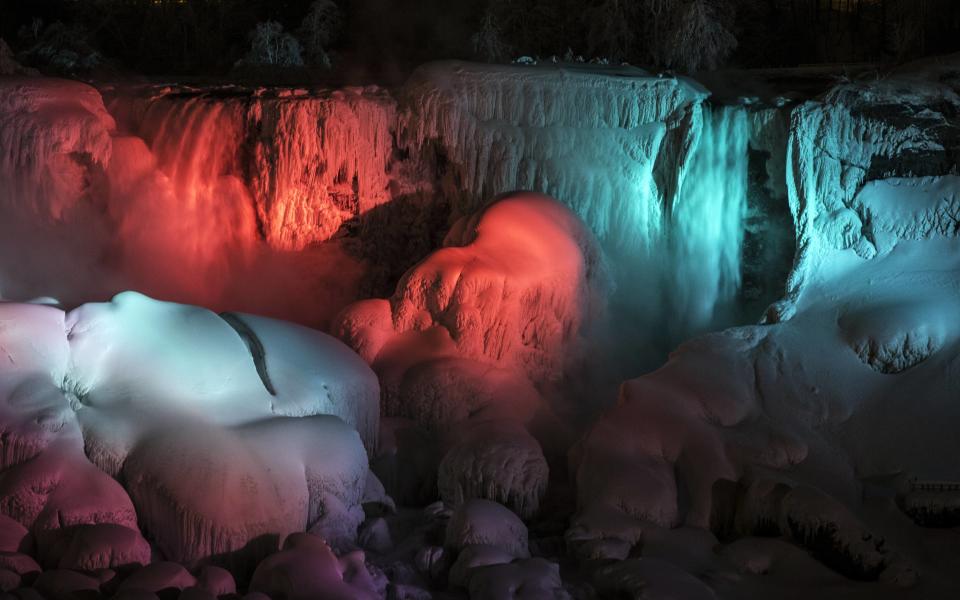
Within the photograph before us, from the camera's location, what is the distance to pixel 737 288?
Answer: 10.4 m

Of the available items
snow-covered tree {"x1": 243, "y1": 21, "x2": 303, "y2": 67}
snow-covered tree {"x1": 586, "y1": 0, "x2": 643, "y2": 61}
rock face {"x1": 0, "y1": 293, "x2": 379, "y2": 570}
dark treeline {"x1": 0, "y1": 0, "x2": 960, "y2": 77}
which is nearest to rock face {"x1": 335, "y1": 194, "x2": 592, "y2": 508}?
rock face {"x1": 0, "y1": 293, "x2": 379, "y2": 570}

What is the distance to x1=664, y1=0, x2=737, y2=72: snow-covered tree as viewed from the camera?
15.6 m

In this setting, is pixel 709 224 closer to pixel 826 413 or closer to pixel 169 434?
pixel 826 413

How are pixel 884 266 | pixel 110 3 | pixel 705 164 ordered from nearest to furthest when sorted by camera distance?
pixel 884 266
pixel 705 164
pixel 110 3

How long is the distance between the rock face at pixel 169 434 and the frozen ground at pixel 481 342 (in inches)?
0.7

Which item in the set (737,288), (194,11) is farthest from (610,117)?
(194,11)

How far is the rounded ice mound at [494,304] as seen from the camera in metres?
8.89

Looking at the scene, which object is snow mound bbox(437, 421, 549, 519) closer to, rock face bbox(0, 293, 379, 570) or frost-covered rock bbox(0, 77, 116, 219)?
rock face bbox(0, 293, 379, 570)

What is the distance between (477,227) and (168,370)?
307 centimetres

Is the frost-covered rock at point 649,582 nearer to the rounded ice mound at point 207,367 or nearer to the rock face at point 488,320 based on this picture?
the rock face at point 488,320

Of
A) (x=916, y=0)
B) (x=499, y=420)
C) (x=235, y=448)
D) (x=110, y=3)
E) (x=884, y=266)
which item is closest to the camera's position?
(x=235, y=448)

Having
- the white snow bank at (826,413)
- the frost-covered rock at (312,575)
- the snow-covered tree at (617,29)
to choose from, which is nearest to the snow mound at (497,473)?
the white snow bank at (826,413)

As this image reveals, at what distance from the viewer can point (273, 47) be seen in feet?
60.8

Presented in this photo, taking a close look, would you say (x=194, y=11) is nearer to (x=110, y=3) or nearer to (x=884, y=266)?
(x=110, y=3)
